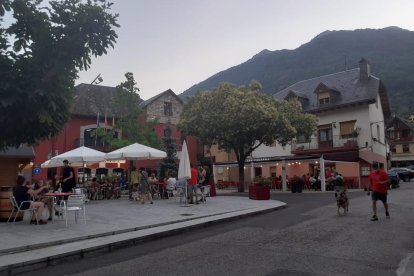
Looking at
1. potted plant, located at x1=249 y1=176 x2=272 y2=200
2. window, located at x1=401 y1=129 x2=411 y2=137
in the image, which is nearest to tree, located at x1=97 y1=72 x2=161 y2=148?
potted plant, located at x1=249 y1=176 x2=272 y2=200

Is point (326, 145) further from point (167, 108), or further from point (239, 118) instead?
point (167, 108)

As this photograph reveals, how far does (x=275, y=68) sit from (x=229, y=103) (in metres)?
105

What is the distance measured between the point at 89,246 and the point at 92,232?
1476 millimetres

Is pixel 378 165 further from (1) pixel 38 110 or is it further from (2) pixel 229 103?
(2) pixel 229 103

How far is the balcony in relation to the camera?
34750 millimetres

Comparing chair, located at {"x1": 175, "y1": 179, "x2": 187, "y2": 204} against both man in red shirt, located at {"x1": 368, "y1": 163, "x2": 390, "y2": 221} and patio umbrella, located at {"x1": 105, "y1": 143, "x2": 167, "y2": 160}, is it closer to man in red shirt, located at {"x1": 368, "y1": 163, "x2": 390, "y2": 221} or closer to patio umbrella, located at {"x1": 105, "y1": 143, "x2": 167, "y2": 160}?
patio umbrella, located at {"x1": 105, "y1": 143, "x2": 167, "y2": 160}

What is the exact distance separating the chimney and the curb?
30393 mm

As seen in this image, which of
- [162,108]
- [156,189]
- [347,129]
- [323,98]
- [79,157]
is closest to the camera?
[79,157]

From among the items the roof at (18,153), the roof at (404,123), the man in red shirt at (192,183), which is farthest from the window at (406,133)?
the roof at (18,153)

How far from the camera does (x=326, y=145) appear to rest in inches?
1430

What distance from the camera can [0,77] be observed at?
22.0 feet

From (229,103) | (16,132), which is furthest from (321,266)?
(229,103)

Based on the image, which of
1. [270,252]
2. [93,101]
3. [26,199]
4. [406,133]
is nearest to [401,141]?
[406,133]

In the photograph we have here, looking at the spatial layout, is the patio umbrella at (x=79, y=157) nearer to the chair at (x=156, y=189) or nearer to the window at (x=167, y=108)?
the chair at (x=156, y=189)
